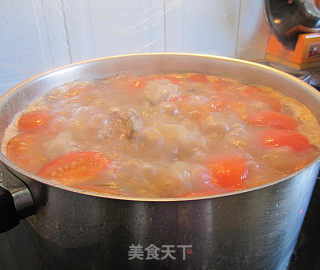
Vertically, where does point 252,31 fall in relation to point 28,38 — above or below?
below

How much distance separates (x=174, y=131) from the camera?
→ 0.77m

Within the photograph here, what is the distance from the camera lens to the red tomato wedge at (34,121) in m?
0.85

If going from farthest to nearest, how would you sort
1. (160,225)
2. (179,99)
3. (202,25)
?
(202,25) < (179,99) < (160,225)

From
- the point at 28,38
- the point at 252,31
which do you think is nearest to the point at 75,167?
the point at 28,38

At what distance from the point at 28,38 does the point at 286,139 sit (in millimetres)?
982

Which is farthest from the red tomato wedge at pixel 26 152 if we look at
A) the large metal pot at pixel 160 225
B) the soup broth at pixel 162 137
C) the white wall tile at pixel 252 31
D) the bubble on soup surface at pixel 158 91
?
the white wall tile at pixel 252 31

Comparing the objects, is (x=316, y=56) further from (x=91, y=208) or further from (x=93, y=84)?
(x=91, y=208)

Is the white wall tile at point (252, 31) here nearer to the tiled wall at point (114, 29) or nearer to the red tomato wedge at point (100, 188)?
the tiled wall at point (114, 29)

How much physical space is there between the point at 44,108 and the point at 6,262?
414 mm

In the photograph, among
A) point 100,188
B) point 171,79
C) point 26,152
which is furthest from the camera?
point 171,79

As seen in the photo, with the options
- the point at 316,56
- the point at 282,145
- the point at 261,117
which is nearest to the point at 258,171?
the point at 282,145

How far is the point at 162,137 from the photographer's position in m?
0.76

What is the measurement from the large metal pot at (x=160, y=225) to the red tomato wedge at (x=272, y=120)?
11.4 inches

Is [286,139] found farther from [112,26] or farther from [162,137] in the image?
[112,26]
